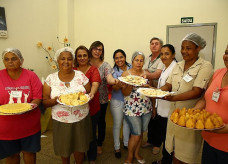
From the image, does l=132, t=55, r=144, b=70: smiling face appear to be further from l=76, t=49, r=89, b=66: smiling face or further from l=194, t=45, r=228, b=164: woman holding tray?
l=194, t=45, r=228, b=164: woman holding tray

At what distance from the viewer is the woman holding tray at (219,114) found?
129cm

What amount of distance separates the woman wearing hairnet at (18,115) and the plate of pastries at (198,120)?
4.31 feet

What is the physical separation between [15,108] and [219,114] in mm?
1661

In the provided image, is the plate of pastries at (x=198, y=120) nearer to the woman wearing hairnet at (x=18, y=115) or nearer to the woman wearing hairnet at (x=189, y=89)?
the woman wearing hairnet at (x=189, y=89)

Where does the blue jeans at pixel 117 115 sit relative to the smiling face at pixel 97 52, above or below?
below

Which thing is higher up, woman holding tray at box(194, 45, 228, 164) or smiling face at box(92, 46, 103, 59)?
smiling face at box(92, 46, 103, 59)

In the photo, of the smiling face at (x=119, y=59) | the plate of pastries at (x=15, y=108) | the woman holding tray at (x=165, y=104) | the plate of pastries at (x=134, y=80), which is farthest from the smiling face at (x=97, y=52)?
the plate of pastries at (x=15, y=108)

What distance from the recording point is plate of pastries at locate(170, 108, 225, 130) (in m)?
1.24

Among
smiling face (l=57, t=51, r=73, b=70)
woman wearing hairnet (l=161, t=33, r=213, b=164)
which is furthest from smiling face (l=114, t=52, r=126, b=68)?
woman wearing hairnet (l=161, t=33, r=213, b=164)

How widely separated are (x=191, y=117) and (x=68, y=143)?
1190 millimetres

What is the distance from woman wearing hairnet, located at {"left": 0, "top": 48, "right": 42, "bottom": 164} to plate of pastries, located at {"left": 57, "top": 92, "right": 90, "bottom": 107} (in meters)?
0.27

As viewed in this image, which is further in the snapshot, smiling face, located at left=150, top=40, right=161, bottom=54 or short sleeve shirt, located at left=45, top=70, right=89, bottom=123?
smiling face, located at left=150, top=40, right=161, bottom=54

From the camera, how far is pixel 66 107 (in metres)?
1.76

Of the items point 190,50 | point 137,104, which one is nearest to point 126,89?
point 137,104
